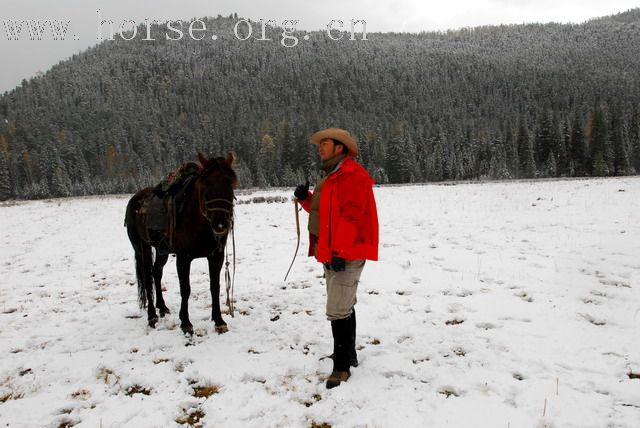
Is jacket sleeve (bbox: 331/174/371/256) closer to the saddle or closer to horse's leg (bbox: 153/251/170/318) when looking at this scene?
the saddle

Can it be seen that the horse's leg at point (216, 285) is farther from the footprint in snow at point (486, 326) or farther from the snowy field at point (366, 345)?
the footprint in snow at point (486, 326)

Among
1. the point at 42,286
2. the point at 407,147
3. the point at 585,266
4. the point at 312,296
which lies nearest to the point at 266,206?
the point at 42,286

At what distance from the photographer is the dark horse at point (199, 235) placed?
539 cm

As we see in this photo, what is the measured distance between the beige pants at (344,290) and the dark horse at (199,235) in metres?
1.97

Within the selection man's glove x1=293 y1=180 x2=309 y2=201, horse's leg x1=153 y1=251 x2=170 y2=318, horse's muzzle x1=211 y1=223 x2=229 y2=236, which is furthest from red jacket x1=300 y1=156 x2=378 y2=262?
horse's leg x1=153 y1=251 x2=170 y2=318

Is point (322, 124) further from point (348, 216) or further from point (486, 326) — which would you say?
point (348, 216)

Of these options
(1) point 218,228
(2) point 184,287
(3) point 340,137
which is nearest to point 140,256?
(2) point 184,287

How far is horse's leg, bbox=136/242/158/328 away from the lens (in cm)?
637

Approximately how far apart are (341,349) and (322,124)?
127 meters

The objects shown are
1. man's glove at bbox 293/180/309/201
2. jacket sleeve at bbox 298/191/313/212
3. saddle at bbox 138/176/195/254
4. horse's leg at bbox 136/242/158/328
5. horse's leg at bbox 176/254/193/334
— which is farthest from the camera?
horse's leg at bbox 136/242/158/328

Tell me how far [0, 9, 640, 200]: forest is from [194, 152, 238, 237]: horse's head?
14016 millimetres

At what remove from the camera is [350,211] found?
4156 millimetres

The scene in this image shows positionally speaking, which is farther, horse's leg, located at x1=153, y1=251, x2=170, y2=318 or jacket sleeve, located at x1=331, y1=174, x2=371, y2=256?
horse's leg, located at x1=153, y1=251, x2=170, y2=318

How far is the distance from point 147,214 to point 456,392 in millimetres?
5343
